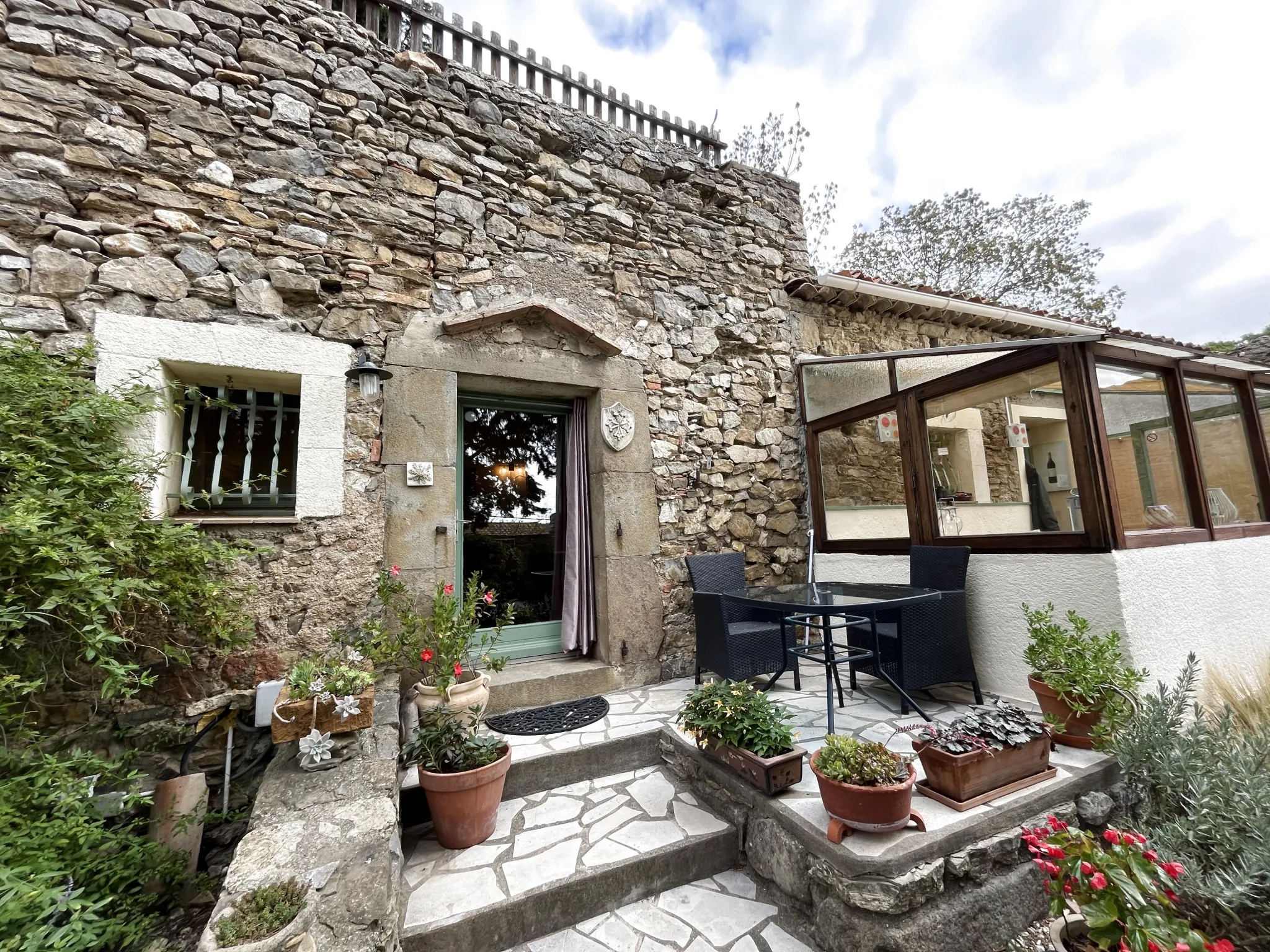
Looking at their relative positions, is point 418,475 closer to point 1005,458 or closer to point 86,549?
point 86,549

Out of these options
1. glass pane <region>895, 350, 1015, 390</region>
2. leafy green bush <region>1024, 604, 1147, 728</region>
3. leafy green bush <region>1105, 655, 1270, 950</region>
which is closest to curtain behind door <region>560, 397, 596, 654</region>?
glass pane <region>895, 350, 1015, 390</region>

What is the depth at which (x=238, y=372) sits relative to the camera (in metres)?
2.93

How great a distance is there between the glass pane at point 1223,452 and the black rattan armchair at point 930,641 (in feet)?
6.69

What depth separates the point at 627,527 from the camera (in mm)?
3957

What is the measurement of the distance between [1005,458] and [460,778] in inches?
157

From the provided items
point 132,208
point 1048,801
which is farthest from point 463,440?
point 1048,801

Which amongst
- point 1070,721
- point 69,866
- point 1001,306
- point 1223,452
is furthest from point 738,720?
point 1001,306

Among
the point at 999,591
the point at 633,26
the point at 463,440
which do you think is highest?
the point at 633,26

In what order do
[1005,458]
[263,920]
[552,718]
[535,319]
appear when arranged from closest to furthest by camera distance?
[263,920] → [552,718] → [1005,458] → [535,319]

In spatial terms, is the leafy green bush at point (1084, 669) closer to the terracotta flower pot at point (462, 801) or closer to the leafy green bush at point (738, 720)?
the leafy green bush at point (738, 720)

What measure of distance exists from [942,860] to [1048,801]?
693 mm

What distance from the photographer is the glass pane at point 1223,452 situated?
12.0ft

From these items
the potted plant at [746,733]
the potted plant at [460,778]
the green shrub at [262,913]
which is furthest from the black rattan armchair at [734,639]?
the green shrub at [262,913]

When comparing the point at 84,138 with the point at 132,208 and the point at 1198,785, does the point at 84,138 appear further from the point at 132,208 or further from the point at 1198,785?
the point at 1198,785
